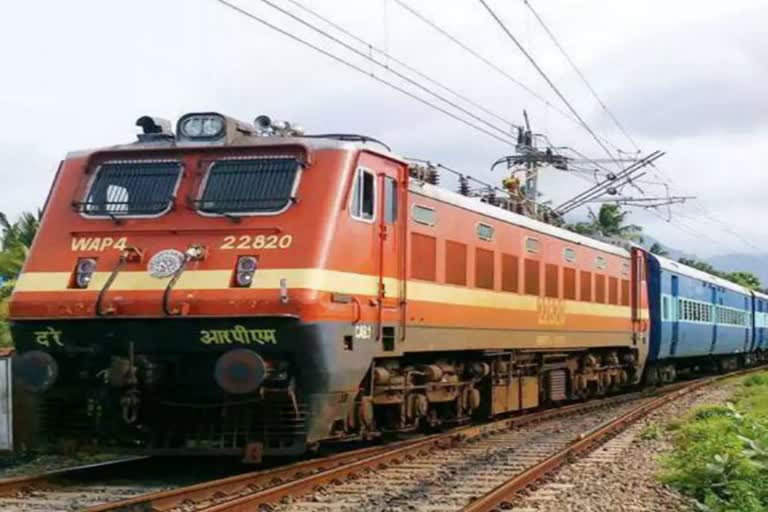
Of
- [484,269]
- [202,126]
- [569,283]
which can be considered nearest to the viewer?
[202,126]

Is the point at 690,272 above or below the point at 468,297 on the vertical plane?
above

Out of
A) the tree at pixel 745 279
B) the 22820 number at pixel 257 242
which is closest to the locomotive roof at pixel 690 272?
the 22820 number at pixel 257 242

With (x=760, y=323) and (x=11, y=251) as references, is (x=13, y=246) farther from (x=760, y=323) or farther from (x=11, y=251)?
(x=760, y=323)

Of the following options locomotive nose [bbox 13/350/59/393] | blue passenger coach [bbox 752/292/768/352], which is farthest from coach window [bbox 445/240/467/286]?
blue passenger coach [bbox 752/292/768/352]

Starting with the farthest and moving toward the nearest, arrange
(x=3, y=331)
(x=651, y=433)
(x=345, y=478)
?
(x=3, y=331)
(x=651, y=433)
(x=345, y=478)

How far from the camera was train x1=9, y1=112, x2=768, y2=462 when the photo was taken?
1024 centimetres

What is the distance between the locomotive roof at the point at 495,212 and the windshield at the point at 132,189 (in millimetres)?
2774

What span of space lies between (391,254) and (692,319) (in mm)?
21184

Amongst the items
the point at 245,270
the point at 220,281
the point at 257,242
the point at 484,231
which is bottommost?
the point at 220,281

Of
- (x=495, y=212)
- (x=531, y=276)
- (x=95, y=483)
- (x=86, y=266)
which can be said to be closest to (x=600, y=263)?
(x=531, y=276)

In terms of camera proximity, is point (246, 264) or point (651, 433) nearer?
point (246, 264)

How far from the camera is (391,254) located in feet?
39.0

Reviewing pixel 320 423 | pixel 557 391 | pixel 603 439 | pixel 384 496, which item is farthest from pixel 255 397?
pixel 557 391

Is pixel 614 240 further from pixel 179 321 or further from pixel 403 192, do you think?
pixel 179 321
